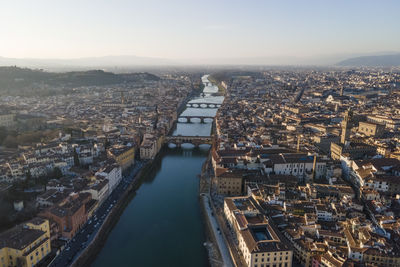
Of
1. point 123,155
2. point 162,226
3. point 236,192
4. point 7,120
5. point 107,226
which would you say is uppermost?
point 7,120

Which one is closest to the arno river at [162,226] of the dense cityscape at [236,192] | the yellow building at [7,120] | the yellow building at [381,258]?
the dense cityscape at [236,192]

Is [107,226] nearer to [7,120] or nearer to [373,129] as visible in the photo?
[373,129]

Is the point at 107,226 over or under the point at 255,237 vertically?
under

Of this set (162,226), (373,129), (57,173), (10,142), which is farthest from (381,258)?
(10,142)

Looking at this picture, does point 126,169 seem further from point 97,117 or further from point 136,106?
point 136,106

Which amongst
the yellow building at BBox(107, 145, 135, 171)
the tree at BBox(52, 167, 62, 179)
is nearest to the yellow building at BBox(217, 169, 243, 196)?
the yellow building at BBox(107, 145, 135, 171)

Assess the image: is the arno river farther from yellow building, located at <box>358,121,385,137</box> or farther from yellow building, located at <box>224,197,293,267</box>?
yellow building, located at <box>358,121,385,137</box>
